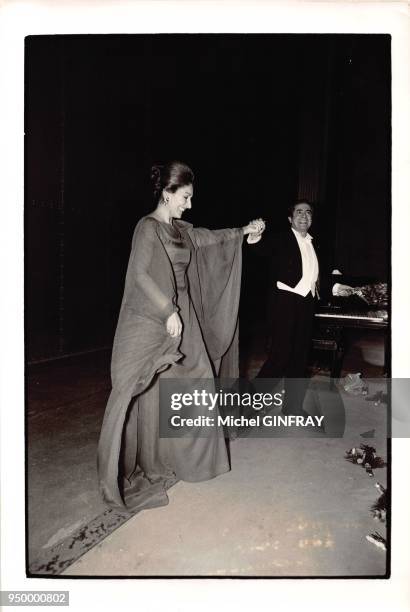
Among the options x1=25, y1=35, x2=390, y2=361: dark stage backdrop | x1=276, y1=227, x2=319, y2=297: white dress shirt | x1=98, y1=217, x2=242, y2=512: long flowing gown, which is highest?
x1=25, y1=35, x2=390, y2=361: dark stage backdrop

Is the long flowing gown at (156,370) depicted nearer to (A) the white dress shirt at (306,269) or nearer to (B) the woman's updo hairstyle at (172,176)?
(B) the woman's updo hairstyle at (172,176)

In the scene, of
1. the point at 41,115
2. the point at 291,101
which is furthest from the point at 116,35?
the point at 291,101

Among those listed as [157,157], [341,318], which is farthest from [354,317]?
[157,157]

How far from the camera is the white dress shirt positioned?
2.54 meters

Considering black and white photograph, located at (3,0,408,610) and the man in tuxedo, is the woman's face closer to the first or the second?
black and white photograph, located at (3,0,408,610)

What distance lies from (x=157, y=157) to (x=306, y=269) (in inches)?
122

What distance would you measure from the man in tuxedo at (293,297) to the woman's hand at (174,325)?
91 cm

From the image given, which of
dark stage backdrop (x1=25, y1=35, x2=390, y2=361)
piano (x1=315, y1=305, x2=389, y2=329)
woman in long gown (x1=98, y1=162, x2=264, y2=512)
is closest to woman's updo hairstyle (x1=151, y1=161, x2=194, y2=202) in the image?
woman in long gown (x1=98, y1=162, x2=264, y2=512)

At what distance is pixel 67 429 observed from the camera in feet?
8.79

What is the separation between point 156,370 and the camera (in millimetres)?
1749

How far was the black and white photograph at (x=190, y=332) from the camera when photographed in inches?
60.9

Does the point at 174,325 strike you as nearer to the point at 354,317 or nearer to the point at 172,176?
the point at 172,176

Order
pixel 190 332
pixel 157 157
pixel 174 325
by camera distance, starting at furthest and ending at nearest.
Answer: pixel 157 157 < pixel 190 332 < pixel 174 325
